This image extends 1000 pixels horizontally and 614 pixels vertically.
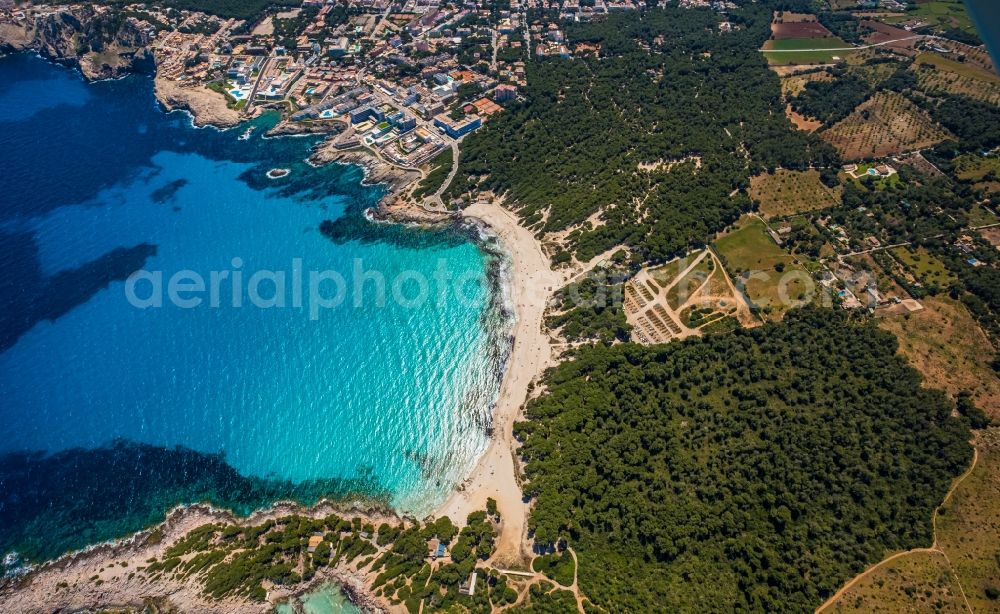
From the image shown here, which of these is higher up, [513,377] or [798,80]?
[798,80]

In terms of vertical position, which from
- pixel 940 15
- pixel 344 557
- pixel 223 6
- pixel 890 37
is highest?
pixel 223 6

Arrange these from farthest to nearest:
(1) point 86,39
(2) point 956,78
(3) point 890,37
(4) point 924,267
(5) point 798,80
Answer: (1) point 86,39
(3) point 890,37
(5) point 798,80
(2) point 956,78
(4) point 924,267

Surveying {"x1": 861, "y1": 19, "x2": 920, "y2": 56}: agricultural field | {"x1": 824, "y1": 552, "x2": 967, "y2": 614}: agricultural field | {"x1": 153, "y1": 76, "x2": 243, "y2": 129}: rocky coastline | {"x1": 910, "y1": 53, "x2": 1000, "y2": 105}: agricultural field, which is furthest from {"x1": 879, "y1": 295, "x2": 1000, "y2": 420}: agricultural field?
{"x1": 153, "y1": 76, "x2": 243, "y2": 129}: rocky coastline

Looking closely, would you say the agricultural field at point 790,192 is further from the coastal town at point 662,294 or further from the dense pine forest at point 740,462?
the dense pine forest at point 740,462

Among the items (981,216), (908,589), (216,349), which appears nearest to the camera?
(908,589)

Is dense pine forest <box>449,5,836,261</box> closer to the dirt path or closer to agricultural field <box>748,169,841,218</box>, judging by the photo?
agricultural field <box>748,169,841,218</box>

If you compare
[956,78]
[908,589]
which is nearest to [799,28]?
[956,78]

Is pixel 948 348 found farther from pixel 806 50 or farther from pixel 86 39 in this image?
pixel 86 39

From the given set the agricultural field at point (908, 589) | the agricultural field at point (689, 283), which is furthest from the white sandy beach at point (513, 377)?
the agricultural field at point (908, 589)
